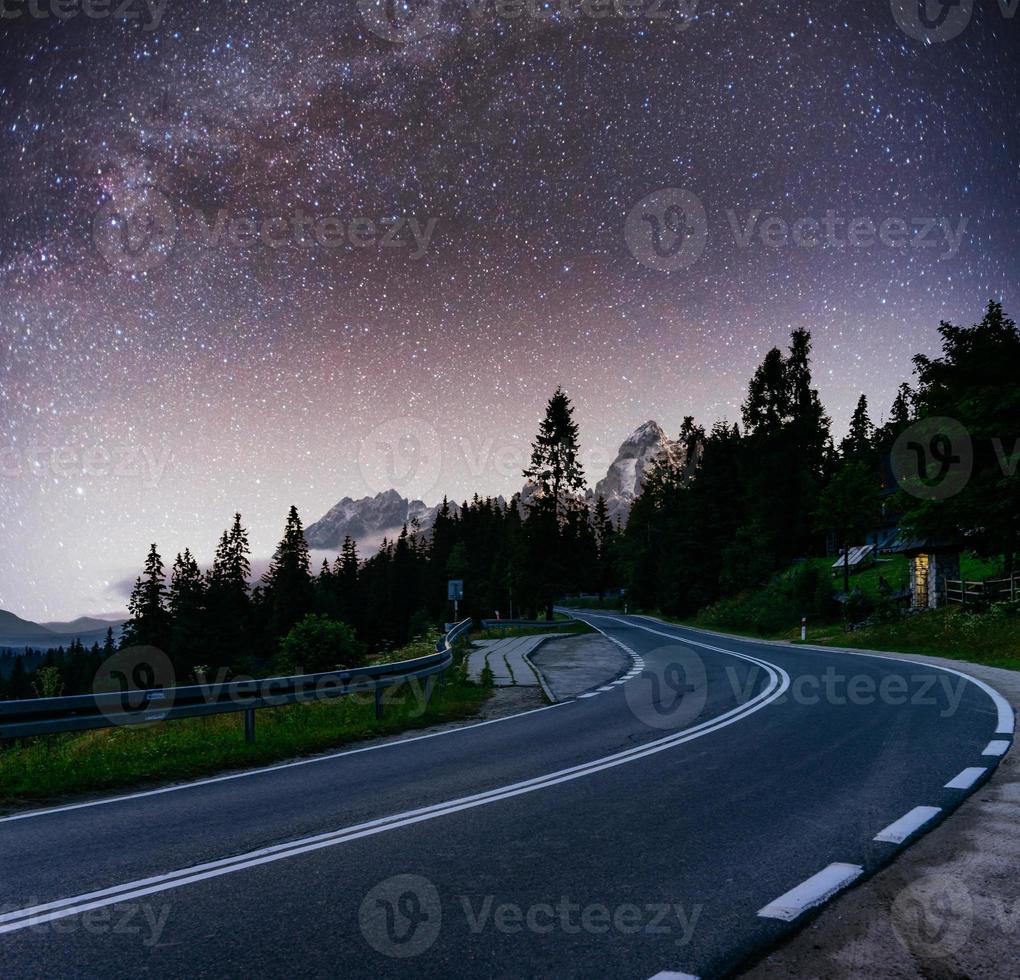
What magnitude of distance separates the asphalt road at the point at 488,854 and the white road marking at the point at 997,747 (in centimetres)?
4

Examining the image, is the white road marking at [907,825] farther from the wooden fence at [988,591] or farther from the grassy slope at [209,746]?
the wooden fence at [988,591]

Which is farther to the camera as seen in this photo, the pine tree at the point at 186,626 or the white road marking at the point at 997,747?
the pine tree at the point at 186,626

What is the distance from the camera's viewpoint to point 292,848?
5.25 m

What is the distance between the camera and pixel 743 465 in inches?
2840

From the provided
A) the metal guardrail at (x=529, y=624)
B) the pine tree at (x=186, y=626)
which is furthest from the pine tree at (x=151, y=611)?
the metal guardrail at (x=529, y=624)

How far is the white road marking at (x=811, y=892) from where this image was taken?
3.89 m

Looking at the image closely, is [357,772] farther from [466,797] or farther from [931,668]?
[931,668]

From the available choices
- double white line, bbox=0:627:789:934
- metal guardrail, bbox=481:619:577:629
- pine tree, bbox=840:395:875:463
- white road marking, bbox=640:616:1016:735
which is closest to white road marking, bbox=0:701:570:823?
double white line, bbox=0:627:789:934

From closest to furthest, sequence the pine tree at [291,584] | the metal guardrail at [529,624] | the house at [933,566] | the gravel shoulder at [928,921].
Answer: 1. the gravel shoulder at [928,921]
2. the house at [933,566]
3. the metal guardrail at [529,624]
4. the pine tree at [291,584]

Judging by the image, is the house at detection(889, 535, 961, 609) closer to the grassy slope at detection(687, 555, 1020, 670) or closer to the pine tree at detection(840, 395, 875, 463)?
the grassy slope at detection(687, 555, 1020, 670)

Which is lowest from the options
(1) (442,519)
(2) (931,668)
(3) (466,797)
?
(2) (931,668)

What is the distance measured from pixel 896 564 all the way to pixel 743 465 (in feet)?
61.6

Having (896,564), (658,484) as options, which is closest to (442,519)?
(658,484)

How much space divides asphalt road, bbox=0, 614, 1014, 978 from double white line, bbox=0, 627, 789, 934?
1.0 inches
